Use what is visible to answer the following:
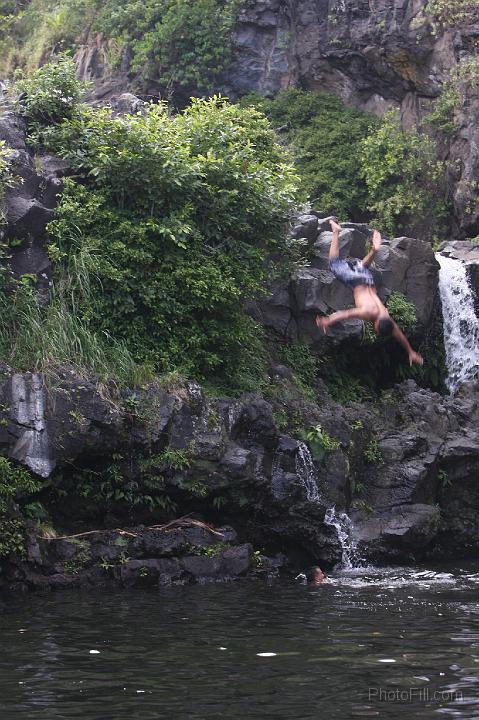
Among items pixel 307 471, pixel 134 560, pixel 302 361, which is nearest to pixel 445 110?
pixel 302 361

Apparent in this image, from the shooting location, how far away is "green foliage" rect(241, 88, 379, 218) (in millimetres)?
29500

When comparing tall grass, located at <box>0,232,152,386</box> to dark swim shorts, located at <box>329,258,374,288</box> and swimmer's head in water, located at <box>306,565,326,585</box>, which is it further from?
swimmer's head in water, located at <box>306,565,326,585</box>

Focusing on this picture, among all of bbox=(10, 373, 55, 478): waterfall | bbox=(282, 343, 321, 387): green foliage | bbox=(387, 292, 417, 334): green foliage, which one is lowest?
bbox=(10, 373, 55, 478): waterfall

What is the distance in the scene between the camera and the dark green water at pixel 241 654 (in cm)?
707

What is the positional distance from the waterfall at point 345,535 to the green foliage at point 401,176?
14050 mm

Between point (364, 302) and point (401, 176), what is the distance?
15640mm

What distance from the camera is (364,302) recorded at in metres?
14.4

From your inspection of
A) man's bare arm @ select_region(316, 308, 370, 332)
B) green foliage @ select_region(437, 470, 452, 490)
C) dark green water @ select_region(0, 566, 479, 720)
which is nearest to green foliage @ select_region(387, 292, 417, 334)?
green foliage @ select_region(437, 470, 452, 490)

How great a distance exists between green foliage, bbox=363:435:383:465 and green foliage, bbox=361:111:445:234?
1212 centimetres

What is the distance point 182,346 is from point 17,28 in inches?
946

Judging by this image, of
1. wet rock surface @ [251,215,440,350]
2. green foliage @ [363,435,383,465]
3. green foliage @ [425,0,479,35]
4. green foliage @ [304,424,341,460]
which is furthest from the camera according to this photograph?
green foliage @ [425,0,479,35]

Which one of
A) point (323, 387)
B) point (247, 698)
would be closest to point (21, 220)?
point (323, 387)

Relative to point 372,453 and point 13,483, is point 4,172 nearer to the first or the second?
point 13,483

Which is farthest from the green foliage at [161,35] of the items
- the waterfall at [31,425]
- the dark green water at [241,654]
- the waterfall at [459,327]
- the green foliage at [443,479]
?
the dark green water at [241,654]
